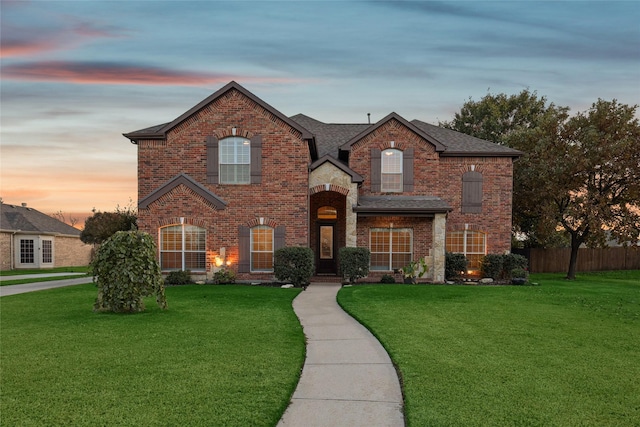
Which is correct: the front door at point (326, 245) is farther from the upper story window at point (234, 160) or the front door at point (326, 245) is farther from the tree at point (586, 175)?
the tree at point (586, 175)

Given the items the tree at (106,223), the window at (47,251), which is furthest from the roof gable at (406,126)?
the window at (47,251)

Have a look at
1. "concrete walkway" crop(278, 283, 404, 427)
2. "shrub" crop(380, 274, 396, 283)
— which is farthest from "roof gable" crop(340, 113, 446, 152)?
"concrete walkway" crop(278, 283, 404, 427)

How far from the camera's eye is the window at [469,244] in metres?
20.2

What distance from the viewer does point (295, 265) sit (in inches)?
637

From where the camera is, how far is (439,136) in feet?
70.6

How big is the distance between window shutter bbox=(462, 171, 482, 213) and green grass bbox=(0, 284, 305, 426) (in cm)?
1212

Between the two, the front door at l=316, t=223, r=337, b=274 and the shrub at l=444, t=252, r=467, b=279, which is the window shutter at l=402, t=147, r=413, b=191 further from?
the front door at l=316, t=223, r=337, b=274

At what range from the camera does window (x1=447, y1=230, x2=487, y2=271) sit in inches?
795

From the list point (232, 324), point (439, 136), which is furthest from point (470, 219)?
point (232, 324)

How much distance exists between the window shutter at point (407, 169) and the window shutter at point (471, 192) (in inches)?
105

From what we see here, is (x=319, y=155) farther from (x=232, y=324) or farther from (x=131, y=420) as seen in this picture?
(x=131, y=420)

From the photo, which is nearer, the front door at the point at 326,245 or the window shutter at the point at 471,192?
the window shutter at the point at 471,192

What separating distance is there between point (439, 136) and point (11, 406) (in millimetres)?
20033

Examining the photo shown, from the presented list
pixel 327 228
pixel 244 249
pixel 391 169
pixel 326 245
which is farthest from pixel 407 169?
pixel 244 249
